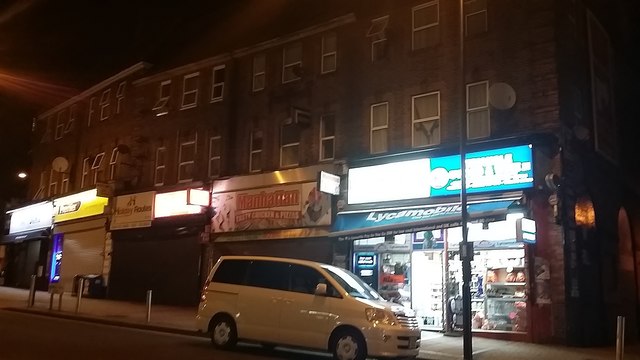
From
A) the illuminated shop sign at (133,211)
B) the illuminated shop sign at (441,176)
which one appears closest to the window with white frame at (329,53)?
the illuminated shop sign at (441,176)

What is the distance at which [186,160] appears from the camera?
25844mm

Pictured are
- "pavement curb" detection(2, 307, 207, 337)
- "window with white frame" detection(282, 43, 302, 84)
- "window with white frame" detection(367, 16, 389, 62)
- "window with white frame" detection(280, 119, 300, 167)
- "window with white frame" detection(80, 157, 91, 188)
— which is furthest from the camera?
"window with white frame" detection(80, 157, 91, 188)

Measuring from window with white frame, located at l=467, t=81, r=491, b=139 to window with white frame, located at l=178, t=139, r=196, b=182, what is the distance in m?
12.6

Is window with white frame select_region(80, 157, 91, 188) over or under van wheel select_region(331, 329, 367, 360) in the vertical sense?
over

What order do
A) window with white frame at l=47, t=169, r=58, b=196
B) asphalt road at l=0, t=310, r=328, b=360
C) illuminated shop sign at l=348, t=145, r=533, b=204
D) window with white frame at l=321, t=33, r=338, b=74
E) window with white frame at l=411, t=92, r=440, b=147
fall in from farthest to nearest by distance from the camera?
window with white frame at l=47, t=169, r=58, b=196 → window with white frame at l=321, t=33, r=338, b=74 → window with white frame at l=411, t=92, r=440, b=147 → illuminated shop sign at l=348, t=145, r=533, b=204 → asphalt road at l=0, t=310, r=328, b=360

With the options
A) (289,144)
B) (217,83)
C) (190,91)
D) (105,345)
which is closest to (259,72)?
(217,83)

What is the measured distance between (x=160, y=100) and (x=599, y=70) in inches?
730

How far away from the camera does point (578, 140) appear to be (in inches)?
653

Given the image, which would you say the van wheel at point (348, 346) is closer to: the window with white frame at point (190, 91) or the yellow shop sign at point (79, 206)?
the window with white frame at point (190, 91)

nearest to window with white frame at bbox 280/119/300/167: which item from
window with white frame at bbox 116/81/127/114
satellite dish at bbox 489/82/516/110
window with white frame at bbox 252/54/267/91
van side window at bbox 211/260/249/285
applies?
window with white frame at bbox 252/54/267/91

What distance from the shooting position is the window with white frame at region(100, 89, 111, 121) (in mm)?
30984

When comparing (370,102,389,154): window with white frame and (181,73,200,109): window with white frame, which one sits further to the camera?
(181,73,200,109): window with white frame

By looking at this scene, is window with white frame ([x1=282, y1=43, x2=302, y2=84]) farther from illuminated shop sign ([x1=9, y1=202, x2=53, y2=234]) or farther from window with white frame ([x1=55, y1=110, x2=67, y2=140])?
illuminated shop sign ([x1=9, y1=202, x2=53, y2=234])

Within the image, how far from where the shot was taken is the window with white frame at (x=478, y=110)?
57.0ft
